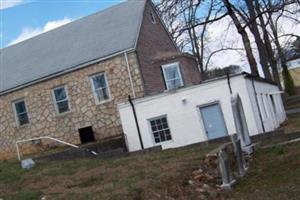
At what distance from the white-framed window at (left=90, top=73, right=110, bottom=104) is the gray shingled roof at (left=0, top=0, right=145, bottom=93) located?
1.02 meters

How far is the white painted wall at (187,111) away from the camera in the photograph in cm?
2222

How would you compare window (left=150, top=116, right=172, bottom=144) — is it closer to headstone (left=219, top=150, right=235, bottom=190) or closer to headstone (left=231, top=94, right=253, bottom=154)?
headstone (left=231, top=94, right=253, bottom=154)

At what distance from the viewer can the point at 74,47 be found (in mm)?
29703

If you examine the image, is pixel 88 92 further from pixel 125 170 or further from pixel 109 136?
pixel 125 170

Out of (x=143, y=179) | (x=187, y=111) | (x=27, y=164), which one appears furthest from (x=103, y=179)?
(x=187, y=111)

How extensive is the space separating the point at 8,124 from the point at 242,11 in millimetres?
18660

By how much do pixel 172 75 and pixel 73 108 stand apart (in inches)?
220

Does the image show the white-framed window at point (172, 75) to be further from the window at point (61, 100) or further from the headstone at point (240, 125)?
the headstone at point (240, 125)

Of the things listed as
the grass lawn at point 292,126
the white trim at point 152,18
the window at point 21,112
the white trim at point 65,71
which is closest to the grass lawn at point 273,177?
the grass lawn at point 292,126

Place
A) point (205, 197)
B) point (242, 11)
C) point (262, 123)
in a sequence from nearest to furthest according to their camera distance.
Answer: point (205, 197)
point (262, 123)
point (242, 11)

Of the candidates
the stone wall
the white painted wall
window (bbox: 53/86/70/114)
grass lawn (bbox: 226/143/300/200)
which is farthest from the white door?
window (bbox: 53/86/70/114)

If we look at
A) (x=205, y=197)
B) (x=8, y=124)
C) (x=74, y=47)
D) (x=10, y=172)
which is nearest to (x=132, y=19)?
(x=74, y=47)

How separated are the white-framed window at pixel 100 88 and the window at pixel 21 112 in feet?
15.9

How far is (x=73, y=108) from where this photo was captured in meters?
28.1
